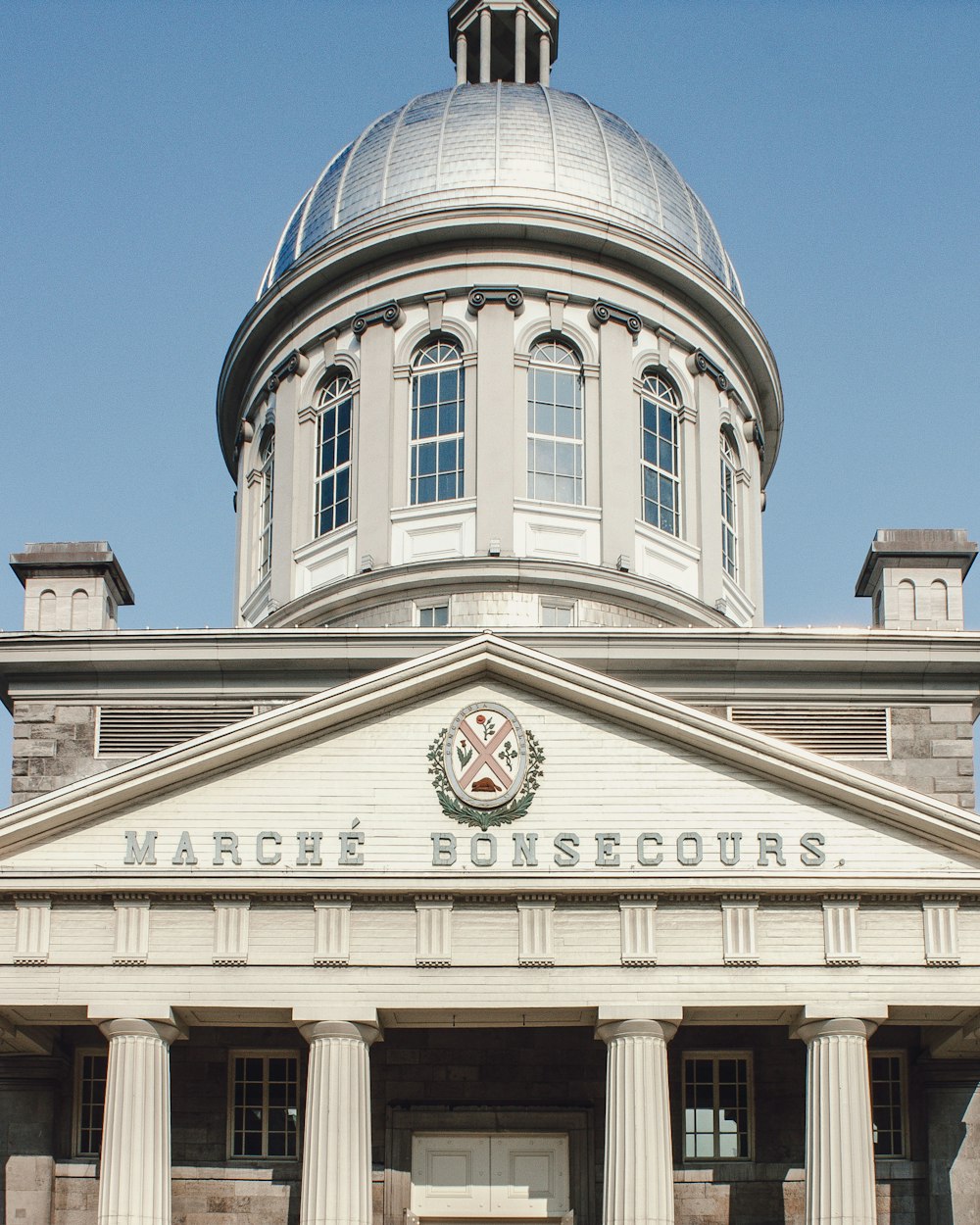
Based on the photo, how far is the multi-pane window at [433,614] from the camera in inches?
1535

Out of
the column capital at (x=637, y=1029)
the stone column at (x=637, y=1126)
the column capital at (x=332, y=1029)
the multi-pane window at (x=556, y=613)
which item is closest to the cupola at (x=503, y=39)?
the multi-pane window at (x=556, y=613)

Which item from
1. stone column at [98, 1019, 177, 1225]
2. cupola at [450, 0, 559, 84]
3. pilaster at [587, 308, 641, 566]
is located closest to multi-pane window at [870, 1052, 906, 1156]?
stone column at [98, 1019, 177, 1225]

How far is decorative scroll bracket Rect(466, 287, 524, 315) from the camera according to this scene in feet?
138

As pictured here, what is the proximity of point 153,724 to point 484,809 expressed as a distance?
7.45 metres

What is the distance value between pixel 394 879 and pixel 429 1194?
5.19m

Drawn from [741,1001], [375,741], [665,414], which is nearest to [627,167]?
[665,414]

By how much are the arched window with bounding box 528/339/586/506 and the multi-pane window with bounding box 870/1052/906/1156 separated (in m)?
12.7

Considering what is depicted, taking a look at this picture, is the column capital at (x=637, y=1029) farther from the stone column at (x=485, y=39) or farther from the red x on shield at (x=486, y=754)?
the stone column at (x=485, y=39)

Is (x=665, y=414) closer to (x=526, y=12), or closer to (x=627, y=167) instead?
(x=627, y=167)

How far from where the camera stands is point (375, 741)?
1219 inches

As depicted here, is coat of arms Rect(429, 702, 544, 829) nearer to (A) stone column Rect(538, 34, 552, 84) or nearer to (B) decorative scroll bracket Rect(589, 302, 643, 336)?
(B) decorative scroll bracket Rect(589, 302, 643, 336)

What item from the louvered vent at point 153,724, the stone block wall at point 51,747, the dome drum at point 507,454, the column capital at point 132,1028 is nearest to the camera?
the column capital at point 132,1028

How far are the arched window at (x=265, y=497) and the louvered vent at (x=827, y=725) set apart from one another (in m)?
12.2

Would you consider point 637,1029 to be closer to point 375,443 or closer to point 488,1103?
point 488,1103
